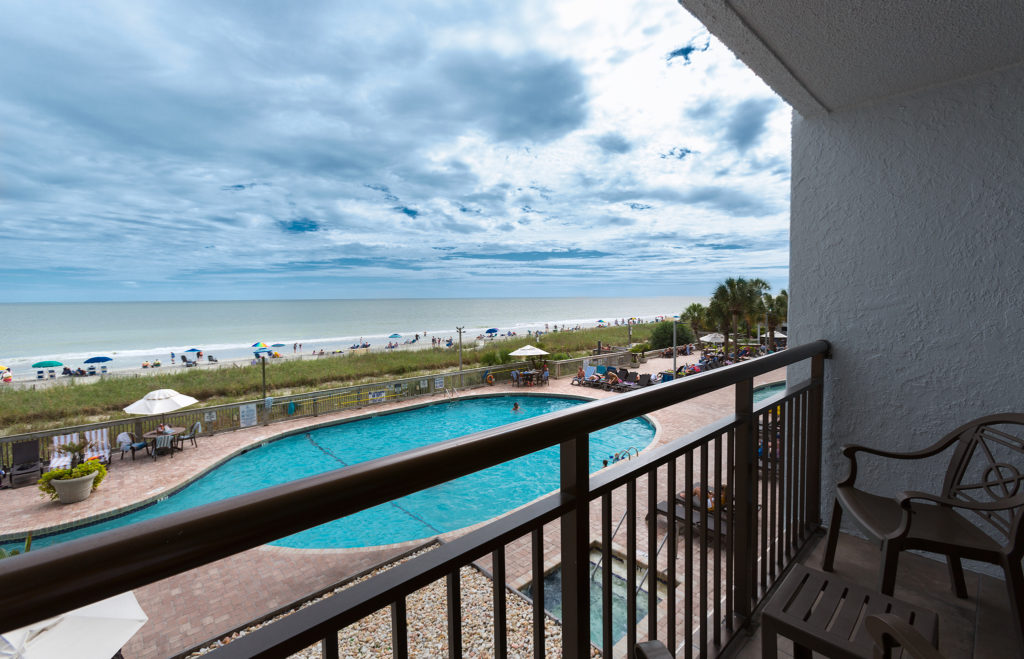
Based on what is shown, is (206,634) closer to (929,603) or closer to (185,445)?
(929,603)

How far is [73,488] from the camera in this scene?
811 centimetres

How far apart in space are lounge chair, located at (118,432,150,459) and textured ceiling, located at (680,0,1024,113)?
1336cm

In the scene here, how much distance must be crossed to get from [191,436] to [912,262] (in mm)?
13837

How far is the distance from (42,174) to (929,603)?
66405 mm

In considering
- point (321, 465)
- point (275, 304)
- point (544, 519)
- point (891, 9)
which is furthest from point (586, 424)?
point (275, 304)

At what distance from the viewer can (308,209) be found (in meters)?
57.6

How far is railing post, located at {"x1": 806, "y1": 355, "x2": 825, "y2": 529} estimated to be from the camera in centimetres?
247

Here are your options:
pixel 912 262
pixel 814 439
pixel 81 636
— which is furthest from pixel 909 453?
pixel 81 636

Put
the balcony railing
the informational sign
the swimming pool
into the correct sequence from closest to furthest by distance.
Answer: the balcony railing
the swimming pool
the informational sign

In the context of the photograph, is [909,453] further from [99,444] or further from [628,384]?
[99,444]

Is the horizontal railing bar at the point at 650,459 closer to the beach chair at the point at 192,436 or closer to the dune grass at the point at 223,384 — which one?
the beach chair at the point at 192,436

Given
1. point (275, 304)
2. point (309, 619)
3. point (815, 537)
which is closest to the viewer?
point (309, 619)

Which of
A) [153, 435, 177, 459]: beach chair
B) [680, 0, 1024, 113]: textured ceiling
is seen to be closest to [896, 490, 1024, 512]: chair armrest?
[680, 0, 1024, 113]: textured ceiling

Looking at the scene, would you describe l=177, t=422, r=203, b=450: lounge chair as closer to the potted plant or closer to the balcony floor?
the potted plant
